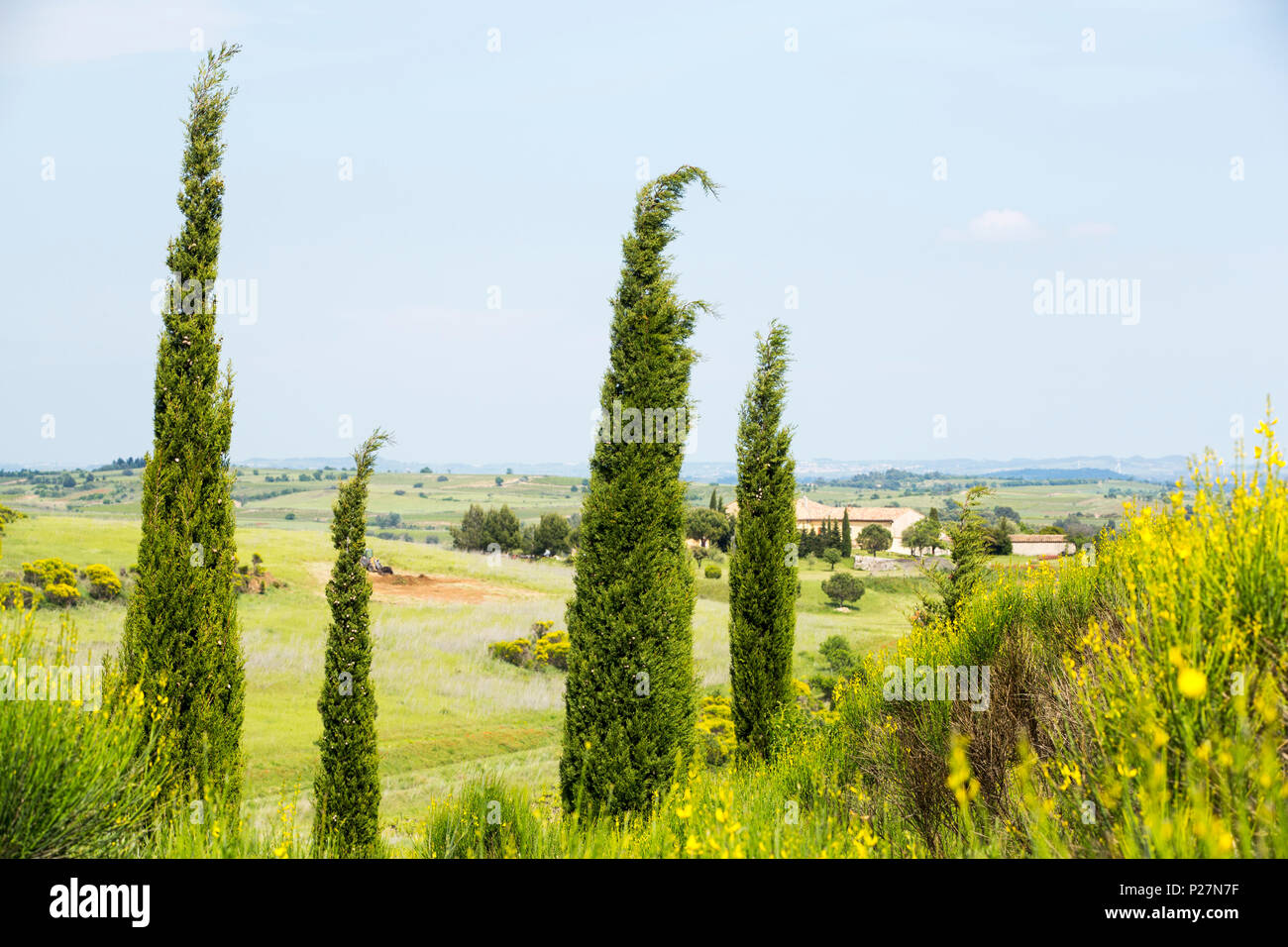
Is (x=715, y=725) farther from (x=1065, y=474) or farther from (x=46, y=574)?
(x=1065, y=474)

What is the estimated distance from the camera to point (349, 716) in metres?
9.64

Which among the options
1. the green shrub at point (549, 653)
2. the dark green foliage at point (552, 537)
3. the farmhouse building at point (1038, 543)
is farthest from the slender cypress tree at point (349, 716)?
the dark green foliage at point (552, 537)

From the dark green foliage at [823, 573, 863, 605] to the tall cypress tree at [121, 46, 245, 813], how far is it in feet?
111

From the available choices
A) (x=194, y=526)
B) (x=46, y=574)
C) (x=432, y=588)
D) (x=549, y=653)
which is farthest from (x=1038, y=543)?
(x=46, y=574)

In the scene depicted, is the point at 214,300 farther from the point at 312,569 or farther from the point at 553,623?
the point at 312,569

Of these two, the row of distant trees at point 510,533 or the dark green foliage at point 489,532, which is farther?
the dark green foliage at point 489,532

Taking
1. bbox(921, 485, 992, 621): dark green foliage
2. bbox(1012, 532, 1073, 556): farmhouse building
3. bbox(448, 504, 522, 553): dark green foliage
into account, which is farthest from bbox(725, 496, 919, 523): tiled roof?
bbox(921, 485, 992, 621): dark green foliage

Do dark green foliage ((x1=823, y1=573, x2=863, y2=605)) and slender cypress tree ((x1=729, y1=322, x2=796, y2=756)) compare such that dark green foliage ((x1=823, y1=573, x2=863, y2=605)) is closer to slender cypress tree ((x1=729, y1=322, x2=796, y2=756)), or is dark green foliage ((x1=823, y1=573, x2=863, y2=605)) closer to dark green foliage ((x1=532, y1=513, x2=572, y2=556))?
dark green foliage ((x1=532, y1=513, x2=572, y2=556))

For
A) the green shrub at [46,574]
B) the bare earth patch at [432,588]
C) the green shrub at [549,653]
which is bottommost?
the green shrub at [549,653]

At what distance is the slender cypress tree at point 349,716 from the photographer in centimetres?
952

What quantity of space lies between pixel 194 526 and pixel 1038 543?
3842 centimetres

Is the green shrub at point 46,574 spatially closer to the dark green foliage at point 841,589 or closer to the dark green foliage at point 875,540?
the dark green foliage at point 841,589

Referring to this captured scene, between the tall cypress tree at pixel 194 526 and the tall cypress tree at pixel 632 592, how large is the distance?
12.9 feet
